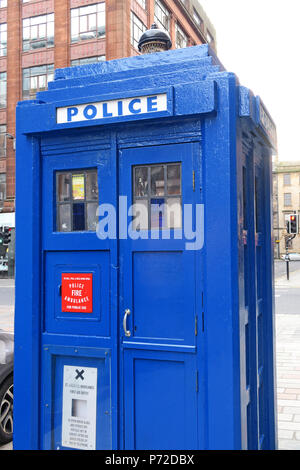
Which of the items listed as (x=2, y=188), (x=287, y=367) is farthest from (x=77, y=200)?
(x=2, y=188)

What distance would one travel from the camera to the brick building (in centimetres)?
3089

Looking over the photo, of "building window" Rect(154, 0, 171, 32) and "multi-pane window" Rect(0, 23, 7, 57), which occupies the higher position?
"building window" Rect(154, 0, 171, 32)

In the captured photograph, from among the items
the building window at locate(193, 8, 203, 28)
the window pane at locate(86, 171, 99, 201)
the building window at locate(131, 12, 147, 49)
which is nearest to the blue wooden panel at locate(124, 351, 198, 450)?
the window pane at locate(86, 171, 99, 201)

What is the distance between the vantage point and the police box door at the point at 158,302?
108 inches

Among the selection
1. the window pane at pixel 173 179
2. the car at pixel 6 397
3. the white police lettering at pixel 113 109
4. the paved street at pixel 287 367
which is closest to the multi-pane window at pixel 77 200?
the white police lettering at pixel 113 109

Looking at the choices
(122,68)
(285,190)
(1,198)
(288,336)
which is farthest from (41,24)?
(285,190)

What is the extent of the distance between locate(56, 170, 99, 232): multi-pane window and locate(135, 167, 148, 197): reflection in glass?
0.88ft

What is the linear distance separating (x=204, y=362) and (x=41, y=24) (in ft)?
116

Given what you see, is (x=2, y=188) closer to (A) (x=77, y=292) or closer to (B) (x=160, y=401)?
(A) (x=77, y=292)

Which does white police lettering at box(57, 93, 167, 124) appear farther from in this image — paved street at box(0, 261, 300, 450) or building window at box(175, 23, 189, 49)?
building window at box(175, 23, 189, 49)

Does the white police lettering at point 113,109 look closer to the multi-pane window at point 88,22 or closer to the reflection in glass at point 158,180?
the reflection in glass at point 158,180

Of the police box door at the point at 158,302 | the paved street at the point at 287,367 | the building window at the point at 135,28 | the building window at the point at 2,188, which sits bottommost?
the paved street at the point at 287,367

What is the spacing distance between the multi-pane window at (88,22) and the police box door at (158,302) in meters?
31.0

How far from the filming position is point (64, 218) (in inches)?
122
